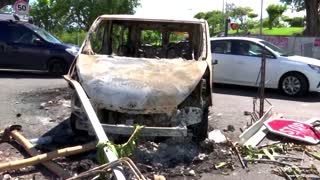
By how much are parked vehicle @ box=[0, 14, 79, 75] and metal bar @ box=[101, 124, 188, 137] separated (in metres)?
10.2

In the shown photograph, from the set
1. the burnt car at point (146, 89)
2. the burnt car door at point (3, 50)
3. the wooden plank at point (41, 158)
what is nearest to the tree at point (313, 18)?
the burnt car door at point (3, 50)

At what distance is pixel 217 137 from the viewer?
8227 mm

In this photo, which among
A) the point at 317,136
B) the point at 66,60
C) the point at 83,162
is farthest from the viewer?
the point at 66,60

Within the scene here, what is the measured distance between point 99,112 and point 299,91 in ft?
27.2

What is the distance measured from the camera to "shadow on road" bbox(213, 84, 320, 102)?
14.0 metres

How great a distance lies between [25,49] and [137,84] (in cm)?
1049

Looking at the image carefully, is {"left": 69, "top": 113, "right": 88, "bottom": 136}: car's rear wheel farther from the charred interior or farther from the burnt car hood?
the charred interior

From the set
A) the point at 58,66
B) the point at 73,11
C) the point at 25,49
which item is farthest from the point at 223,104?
the point at 73,11

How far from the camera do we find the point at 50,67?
17.0 meters

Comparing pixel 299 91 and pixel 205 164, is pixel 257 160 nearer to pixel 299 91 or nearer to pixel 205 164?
pixel 205 164

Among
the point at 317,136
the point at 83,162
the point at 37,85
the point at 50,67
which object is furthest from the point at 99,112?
the point at 50,67

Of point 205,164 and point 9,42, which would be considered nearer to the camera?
point 205,164

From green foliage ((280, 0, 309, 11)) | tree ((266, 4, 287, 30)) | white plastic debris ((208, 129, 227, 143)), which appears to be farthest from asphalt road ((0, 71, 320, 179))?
tree ((266, 4, 287, 30))

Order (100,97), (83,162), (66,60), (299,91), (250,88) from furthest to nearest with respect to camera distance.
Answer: (66,60), (250,88), (299,91), (100,97), (83,162)
